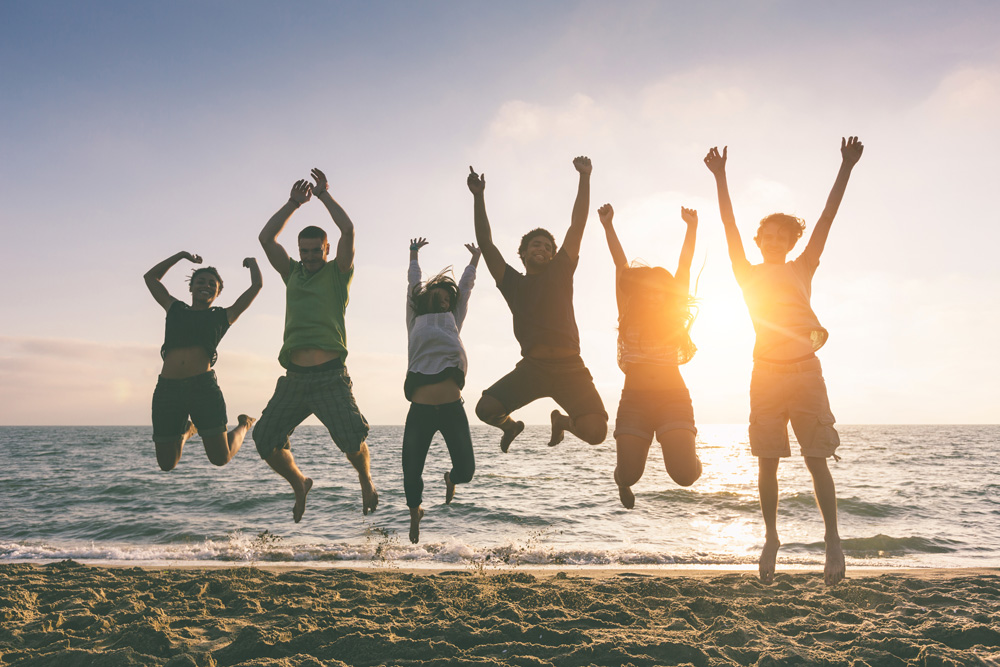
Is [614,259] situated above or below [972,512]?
above

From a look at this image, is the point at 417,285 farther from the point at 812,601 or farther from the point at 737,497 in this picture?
the point at 737,497

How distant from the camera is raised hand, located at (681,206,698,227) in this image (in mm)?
6027

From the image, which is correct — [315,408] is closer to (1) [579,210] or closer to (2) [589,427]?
(2) [589,427]

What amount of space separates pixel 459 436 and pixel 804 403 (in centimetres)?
321

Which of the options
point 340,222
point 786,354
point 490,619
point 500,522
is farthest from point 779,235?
point 500,522

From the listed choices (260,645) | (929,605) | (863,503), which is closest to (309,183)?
(260,645)

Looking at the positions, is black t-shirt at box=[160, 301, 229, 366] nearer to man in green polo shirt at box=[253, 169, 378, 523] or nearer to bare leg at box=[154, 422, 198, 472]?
bare leg at box=[154, 422, 198, 472]

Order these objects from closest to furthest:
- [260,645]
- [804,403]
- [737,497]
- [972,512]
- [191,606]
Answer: [804,403] < [260,645] < [191,606] < [972,512] < [737,497]

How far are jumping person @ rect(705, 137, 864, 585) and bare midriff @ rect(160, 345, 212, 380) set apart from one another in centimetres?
587

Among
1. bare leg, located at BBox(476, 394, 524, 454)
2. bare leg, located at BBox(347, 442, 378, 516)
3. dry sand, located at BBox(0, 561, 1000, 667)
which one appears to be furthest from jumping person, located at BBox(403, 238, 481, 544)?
dry sand, located at BBox(0, 561, 1000, 667)

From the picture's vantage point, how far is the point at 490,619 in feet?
23.5

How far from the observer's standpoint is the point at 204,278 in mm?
6559

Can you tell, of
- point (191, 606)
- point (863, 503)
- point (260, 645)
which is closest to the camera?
point (260, 645)

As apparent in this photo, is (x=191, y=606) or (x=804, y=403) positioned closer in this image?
(x=804, y=403)
